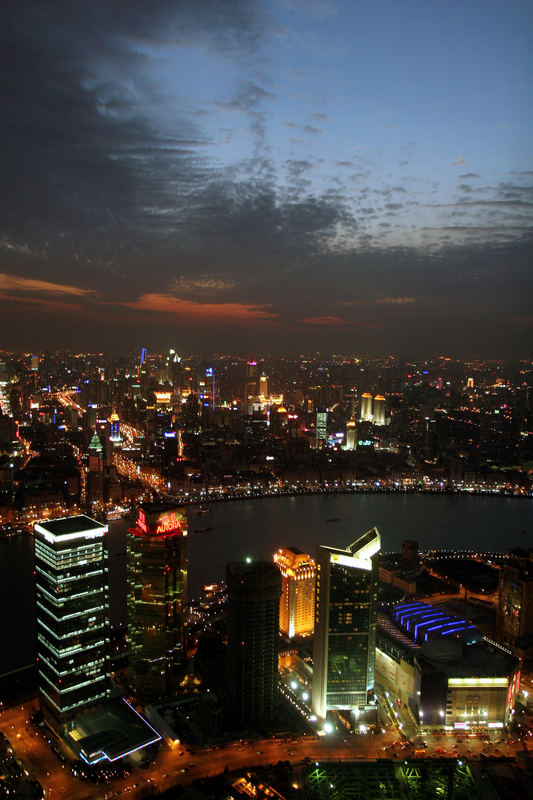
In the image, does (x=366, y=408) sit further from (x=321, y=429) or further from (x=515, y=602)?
(x=515, y=602)

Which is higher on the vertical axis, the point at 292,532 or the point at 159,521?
the point at 159,521

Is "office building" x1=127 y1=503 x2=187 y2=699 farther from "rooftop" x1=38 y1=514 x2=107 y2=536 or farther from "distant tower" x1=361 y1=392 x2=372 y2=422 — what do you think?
"distant tower" x1=361 y1=392 x2=372 y2=422

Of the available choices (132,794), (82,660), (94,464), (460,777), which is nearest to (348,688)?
(460,777)

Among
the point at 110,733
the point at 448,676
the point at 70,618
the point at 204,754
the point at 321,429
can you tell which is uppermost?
the point at 321,429

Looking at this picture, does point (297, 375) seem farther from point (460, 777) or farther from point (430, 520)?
point (460, 777)

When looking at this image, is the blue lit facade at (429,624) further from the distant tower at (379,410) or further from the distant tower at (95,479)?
the distant tower at (379,410)

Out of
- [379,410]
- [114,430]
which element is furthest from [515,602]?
[379,410]

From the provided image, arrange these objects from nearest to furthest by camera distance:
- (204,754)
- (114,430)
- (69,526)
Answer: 1. (204,754)
2. (69,526)
3. (114,430)

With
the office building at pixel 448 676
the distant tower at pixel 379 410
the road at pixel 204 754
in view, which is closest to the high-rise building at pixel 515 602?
the office building at pixel 448 676
